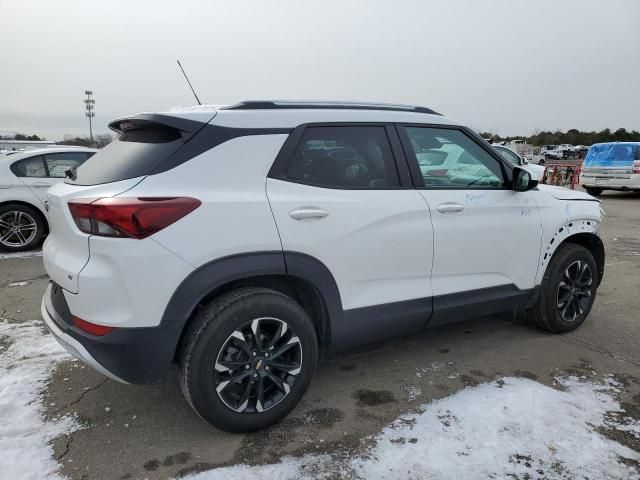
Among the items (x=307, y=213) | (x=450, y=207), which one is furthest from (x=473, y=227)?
(x=307, y=213)

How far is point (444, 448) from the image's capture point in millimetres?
2562

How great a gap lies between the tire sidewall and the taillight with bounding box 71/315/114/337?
3229mm

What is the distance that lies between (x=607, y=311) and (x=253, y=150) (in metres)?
3.94

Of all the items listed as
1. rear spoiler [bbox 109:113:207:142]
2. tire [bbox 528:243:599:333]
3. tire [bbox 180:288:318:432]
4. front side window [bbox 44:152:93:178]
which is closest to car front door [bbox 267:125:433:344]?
tire [bbox 180:288:318:432]

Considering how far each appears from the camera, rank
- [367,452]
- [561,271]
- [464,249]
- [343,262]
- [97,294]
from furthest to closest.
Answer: [561,271] < [464,249] < [343,262] < [367,452] < [97,294]

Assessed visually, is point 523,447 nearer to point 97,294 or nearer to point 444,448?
point 444,448

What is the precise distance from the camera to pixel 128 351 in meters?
2.36

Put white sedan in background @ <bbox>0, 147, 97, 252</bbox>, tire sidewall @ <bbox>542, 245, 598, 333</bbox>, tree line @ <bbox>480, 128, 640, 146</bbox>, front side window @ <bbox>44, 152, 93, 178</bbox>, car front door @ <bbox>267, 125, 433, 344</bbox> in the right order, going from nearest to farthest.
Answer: car front door @ <bbox>267, 125, 433, 344</bbox> → tire sidewall @ <bbox>542, 245, 598, 333</bbox> → white sedan in background @ <bbox>0, 147, 97, 252</bbox> → front side window @ <bbox>44, 152, 93, 178</bbox> → tree line @ <bbox>480, 128, 640, 146</bbox>

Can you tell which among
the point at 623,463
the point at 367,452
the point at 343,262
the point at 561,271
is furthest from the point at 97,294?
the point at 561,271

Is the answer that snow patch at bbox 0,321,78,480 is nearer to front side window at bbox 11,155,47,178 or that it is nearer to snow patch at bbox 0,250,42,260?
snow patch at bbox 0,250,42,260

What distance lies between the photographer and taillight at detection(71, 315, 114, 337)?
7.73ft

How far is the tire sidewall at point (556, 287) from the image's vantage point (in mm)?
3947

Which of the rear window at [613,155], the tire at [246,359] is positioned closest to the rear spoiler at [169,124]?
the tire at [246,359]

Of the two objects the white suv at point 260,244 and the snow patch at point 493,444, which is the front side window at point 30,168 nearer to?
the white suv at point 260,244
